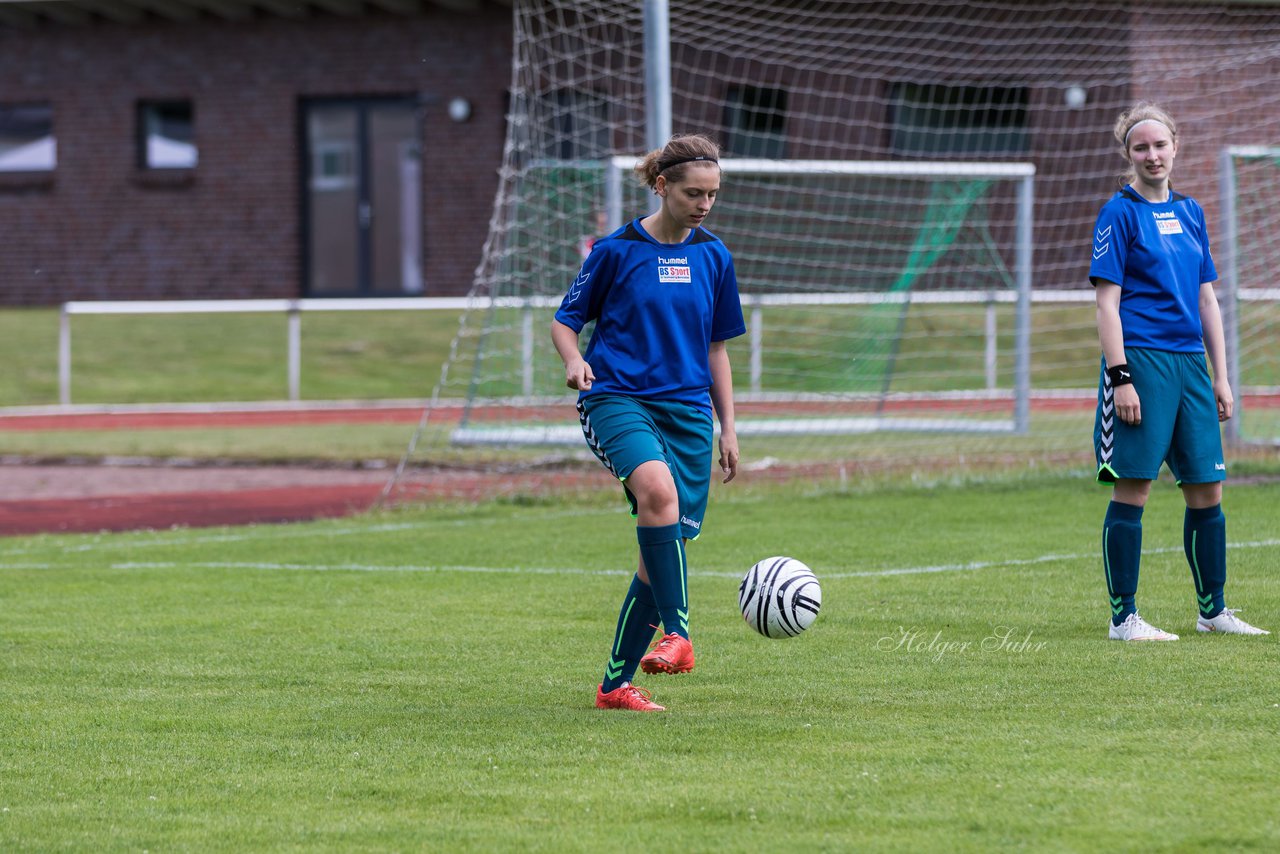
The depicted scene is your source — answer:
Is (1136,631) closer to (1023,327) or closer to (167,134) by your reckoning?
(1023,327)

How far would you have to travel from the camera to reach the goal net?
14008mm

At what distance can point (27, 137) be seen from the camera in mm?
25438

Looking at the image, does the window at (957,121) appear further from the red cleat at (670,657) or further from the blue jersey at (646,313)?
the red cleat at (670,657)

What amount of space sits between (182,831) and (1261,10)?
16362 millimetres

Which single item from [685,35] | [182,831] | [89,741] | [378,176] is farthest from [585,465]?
[378,176]

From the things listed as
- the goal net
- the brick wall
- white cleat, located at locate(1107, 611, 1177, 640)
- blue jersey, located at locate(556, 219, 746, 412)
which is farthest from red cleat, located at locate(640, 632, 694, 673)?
the brick wall

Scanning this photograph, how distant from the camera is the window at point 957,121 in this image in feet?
66.6

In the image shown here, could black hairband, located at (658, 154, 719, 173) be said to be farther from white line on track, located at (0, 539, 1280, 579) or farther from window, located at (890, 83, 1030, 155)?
window, located at (890, 83, 1030, 155)

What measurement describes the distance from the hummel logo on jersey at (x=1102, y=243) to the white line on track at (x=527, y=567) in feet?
7.54

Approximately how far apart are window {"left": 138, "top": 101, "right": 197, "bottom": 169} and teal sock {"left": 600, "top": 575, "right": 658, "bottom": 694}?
20864 millimetres

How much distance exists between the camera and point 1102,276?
20.3ft

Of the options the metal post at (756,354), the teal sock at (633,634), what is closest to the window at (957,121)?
the metal post at (756,354)

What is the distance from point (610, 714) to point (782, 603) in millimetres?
627

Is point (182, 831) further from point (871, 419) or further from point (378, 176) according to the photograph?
point (378, 176)
